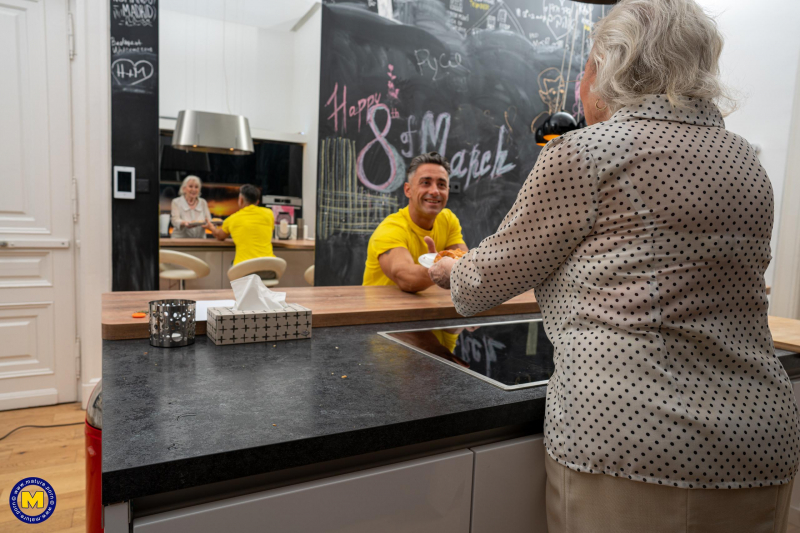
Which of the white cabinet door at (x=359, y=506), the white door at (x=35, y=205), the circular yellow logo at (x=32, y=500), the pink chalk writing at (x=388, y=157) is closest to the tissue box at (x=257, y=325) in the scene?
the white cabinet door at (x=359, y=506)

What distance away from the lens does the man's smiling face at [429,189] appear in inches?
106

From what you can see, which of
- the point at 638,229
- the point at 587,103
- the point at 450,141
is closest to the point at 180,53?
the point at 450,141

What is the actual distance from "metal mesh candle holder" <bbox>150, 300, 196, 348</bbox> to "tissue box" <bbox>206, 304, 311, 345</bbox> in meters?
0.07

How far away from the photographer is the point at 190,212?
337cm

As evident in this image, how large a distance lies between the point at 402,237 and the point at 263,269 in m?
1.31

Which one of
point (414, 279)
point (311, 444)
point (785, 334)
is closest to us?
point (311, 444)

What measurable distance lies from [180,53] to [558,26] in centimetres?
309

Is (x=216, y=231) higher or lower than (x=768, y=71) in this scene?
lower

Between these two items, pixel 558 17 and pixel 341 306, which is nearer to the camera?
pixel 341 306

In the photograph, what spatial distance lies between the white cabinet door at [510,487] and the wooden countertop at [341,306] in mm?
716

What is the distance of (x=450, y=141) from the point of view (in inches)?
166

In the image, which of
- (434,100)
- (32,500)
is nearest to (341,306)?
(32,500)

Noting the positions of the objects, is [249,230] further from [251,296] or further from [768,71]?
[768,71]

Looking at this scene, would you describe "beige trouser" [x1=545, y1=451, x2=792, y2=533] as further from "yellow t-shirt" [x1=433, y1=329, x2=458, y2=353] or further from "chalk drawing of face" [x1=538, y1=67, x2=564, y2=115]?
"chalk drawing of face" [x1=538, y1=67, x2=564, y2=115]
